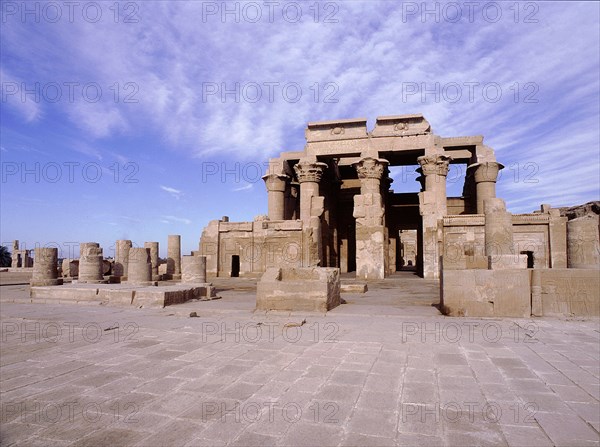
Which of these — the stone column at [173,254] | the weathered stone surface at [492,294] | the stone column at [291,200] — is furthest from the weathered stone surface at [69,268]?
the weathered stone surface at [492,294]

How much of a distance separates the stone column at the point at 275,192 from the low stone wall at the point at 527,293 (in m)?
17.8

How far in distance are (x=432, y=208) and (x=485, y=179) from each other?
13.0ft

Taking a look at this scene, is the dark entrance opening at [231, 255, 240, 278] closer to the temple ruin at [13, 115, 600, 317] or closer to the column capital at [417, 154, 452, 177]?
the temple ruin at [13, 115, 600, 317]

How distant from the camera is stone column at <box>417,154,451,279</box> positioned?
20016 mm

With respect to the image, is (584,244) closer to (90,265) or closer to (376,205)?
(376,205)

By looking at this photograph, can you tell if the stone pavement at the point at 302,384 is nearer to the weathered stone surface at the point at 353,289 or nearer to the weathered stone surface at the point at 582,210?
the weathered stone surface at the point at 353,289

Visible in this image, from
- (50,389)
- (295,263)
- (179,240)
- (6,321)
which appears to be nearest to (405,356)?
(50,389)

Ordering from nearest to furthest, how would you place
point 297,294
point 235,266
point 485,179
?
point 297,294 → point 485,179 → point 235,266

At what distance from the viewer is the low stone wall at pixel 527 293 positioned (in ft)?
24.1

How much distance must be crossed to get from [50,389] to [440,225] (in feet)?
63.1

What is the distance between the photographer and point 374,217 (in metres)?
20.5

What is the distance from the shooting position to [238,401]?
10.9ft

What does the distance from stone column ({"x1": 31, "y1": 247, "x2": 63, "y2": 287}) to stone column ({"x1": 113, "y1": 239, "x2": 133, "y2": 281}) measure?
23.1ft

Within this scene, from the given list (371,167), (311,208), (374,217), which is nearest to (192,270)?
(311,208)
